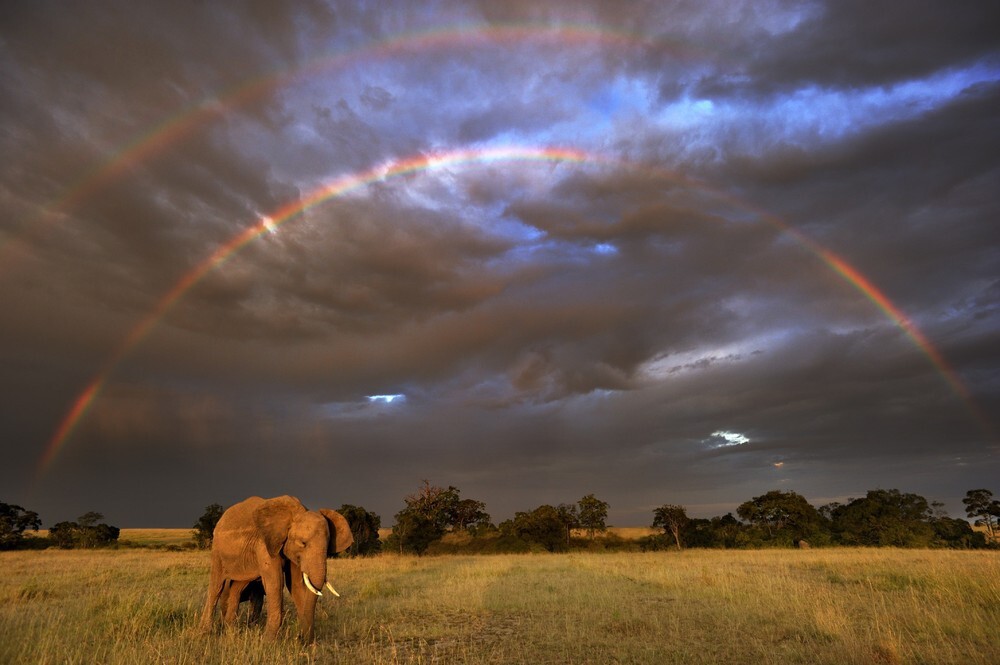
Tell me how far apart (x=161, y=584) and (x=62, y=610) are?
22.1ft

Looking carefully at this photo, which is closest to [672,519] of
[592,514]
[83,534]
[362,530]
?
[592,514]

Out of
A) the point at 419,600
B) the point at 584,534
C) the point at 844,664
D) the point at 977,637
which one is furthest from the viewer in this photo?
the point at 584,534

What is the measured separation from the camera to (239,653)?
919 centimetres

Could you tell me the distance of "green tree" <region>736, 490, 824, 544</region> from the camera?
4688 centimetres

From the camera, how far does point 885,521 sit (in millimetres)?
47844

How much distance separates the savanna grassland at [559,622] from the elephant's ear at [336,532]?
1657mm

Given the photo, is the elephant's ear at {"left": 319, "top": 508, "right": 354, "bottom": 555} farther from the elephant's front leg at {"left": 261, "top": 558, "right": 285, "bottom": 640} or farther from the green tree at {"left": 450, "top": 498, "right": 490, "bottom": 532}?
the green tree at {"left": 450, "top": 498, "right": 490, "bottom": 532}

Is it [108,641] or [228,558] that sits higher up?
[228,558]

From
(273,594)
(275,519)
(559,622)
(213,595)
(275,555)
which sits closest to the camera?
(273,594)

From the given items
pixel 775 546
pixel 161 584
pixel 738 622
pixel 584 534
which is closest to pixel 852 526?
pixel 775 546

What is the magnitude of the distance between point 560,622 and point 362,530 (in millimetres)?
34456

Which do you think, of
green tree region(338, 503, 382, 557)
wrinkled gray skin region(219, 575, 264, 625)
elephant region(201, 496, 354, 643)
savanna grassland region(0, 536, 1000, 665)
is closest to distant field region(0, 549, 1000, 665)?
savanna grassland region(0, 536, 1000, 665)

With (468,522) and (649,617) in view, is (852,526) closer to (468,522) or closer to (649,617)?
(468,522)

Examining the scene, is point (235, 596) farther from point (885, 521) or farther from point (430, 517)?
point (885, 521)
